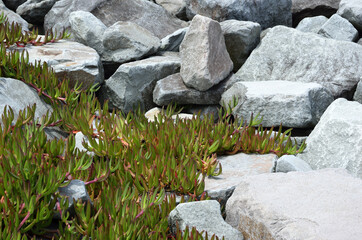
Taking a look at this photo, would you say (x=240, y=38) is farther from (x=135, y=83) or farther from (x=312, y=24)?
(x=312, y=24)

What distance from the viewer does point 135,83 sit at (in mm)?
6199

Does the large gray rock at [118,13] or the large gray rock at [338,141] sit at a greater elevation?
the large gray rock at [118,13]

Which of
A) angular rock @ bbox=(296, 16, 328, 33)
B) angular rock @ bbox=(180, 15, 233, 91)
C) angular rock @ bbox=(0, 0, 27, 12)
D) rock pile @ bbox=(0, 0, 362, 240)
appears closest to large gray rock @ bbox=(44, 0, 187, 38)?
rock pile @ bbox=(0, 0, 362, 240)

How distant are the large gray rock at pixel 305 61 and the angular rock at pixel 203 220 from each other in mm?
3054

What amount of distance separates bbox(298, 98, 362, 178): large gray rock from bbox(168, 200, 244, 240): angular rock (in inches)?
62.0

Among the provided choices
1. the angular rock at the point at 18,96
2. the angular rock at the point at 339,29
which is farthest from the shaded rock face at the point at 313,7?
the angular rock at the point at 18,96

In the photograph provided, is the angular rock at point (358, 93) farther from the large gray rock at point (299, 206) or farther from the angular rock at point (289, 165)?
the large gray rock at point (299, 206)

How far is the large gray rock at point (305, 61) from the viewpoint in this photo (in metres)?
6.10

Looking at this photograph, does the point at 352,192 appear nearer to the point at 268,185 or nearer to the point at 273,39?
the point at 268,185

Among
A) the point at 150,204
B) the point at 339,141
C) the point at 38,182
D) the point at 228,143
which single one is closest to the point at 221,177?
the point at 228,143

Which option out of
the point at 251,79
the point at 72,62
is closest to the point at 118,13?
the point at 72,62

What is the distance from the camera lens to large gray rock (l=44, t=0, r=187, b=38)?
301 inches

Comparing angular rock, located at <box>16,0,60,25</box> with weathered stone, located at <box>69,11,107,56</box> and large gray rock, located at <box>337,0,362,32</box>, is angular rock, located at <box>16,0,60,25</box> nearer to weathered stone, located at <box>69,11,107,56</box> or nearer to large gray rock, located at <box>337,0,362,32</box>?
weathered stone, located at <box>69,11,107,56</box>

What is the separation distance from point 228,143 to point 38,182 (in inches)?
78.7
